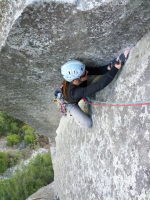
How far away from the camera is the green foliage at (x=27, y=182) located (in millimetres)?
6135

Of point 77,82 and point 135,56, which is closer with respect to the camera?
point 135,56

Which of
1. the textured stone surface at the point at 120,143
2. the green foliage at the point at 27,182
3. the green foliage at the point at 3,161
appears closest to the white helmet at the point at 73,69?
the textured stone surface at the point at 120,143

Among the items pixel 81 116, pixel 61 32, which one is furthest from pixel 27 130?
pixel 61 32

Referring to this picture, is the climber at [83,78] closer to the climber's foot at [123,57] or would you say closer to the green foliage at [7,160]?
the climber's foot at [123,57]

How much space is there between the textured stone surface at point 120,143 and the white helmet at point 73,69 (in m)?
0.25

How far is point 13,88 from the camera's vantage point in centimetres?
298

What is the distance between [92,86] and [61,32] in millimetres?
523

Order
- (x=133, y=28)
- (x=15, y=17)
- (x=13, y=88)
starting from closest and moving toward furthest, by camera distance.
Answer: (x=15, y=17)
(x=133, y=28)
(x=13, y=88)

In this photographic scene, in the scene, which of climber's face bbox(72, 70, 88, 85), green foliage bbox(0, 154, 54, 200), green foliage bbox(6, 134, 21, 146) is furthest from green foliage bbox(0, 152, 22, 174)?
climber's face bbox(72, 70, 88, 85)

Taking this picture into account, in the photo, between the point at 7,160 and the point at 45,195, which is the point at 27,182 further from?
the point at 7,160

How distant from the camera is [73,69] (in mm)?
2234

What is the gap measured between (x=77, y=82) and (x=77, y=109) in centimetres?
45

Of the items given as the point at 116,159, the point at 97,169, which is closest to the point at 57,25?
the point at 116,159

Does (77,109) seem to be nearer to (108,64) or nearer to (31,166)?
(108,64)
